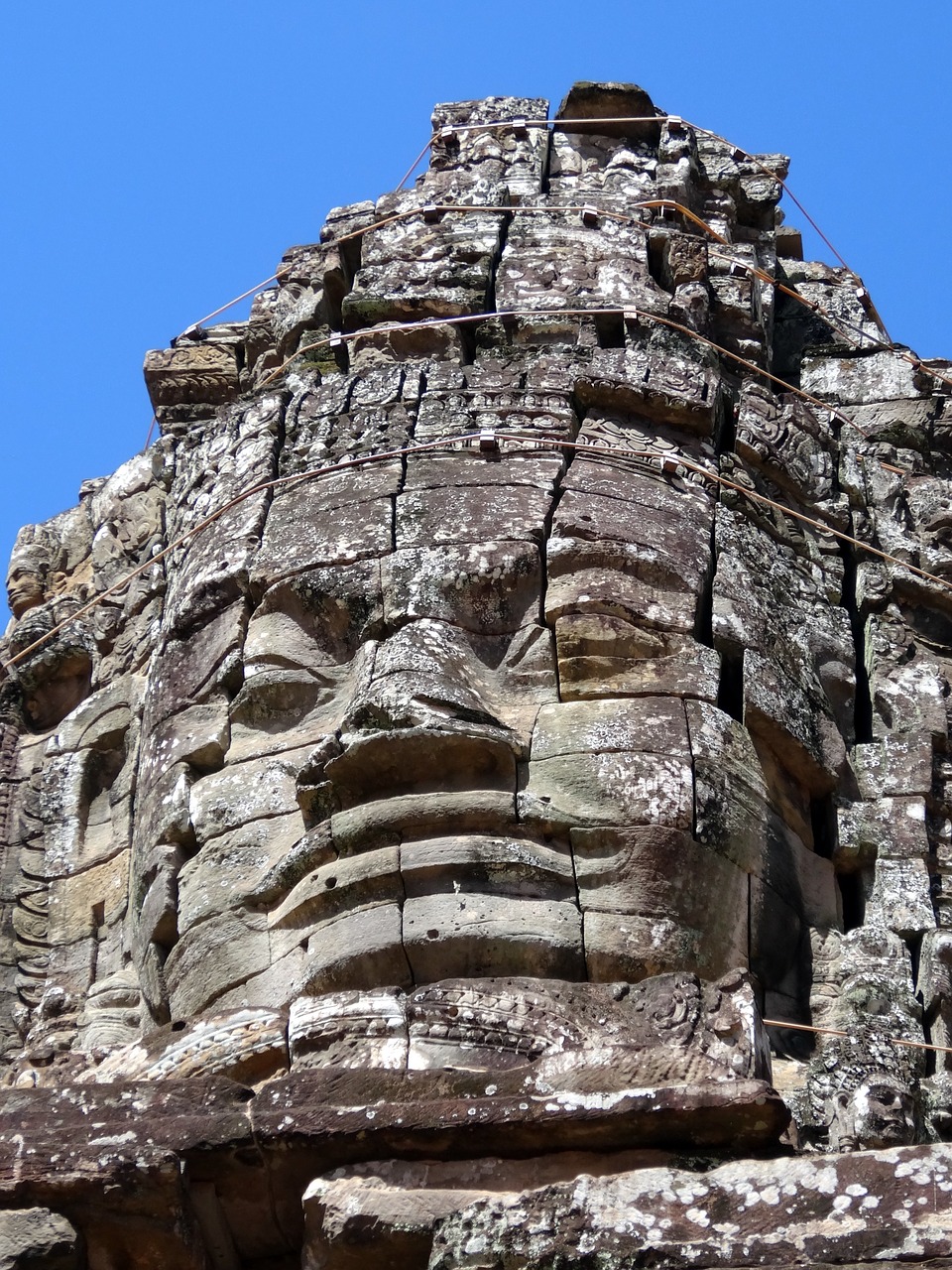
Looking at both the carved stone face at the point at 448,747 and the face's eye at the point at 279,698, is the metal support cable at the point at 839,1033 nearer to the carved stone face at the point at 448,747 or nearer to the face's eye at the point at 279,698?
the carved stone face at the point at 448,747

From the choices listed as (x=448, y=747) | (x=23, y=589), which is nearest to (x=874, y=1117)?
(x=448, y=747)

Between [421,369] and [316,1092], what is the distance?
14.8ft

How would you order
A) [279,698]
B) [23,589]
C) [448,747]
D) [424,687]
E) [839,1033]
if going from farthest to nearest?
[23,589] < [279,698] < [424,687] < [448,747] < [839,1033]

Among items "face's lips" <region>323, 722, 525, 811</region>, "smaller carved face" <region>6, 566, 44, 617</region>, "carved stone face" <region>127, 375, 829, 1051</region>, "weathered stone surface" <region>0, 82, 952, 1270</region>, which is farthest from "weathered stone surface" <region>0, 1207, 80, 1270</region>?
"smaller carved face" <region>6, 566, 44, 617</region>

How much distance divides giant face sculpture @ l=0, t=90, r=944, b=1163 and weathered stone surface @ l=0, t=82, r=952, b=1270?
0.9 inches

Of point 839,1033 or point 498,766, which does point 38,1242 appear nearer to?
point 498,766

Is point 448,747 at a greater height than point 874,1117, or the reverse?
point 448,747

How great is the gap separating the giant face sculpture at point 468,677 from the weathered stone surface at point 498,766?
23 millimetres

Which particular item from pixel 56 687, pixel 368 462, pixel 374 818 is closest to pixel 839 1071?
pixel 374 818

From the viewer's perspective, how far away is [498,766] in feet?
33.7

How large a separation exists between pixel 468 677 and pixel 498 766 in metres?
0.54

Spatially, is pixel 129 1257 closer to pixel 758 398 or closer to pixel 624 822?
pixel 624 822

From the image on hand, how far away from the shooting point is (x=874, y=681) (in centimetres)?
1199

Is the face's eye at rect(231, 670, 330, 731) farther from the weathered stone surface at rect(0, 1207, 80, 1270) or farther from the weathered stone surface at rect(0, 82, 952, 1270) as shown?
the weathered stone surface at rect(0, 1207, 80, 1270)
